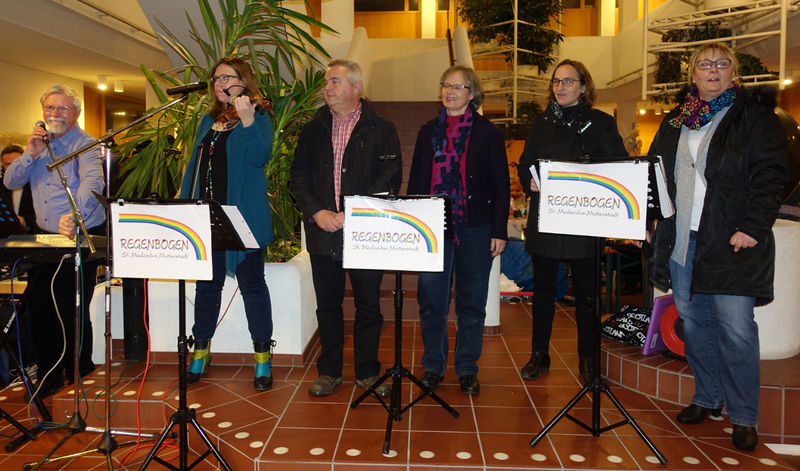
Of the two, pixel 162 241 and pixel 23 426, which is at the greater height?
pixel 162 241

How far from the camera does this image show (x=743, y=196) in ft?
7.90

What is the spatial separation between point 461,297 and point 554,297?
0.52 metres

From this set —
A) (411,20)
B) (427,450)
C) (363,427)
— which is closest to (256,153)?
(363,427)

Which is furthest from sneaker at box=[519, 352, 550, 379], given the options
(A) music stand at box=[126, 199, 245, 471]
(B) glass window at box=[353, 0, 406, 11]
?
(B) glass window at box=[353, 0, 406, 11]

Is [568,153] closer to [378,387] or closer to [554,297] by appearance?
[554,297]

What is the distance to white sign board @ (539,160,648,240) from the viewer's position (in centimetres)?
217

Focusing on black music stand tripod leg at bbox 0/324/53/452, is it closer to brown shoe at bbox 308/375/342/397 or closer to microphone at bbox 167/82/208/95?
brown shoe at bbox 308/375/342/397

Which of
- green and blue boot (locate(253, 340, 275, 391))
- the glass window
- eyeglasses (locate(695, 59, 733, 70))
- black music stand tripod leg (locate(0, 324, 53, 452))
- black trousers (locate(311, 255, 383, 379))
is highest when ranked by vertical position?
the glass window

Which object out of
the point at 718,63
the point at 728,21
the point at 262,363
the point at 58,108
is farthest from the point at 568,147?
the point at 728,21

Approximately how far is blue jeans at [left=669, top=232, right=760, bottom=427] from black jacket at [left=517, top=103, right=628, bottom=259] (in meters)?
0.47

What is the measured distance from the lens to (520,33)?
938 cm

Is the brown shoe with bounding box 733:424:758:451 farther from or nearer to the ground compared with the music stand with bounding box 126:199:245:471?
nearer to the ground

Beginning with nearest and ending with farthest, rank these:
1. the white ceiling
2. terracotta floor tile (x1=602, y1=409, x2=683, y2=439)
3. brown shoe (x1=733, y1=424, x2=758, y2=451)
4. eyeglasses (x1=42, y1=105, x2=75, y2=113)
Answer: brown shoe (x1=733, y1=424, x2=758, y2=451) → terracotta floor tile (x1=602, y1=409, x2=683, y2=439) → eyeglasses (x1=42, y1=105, x2=75, y2=113) → the white ceiling

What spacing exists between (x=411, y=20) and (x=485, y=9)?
14.9 feet
